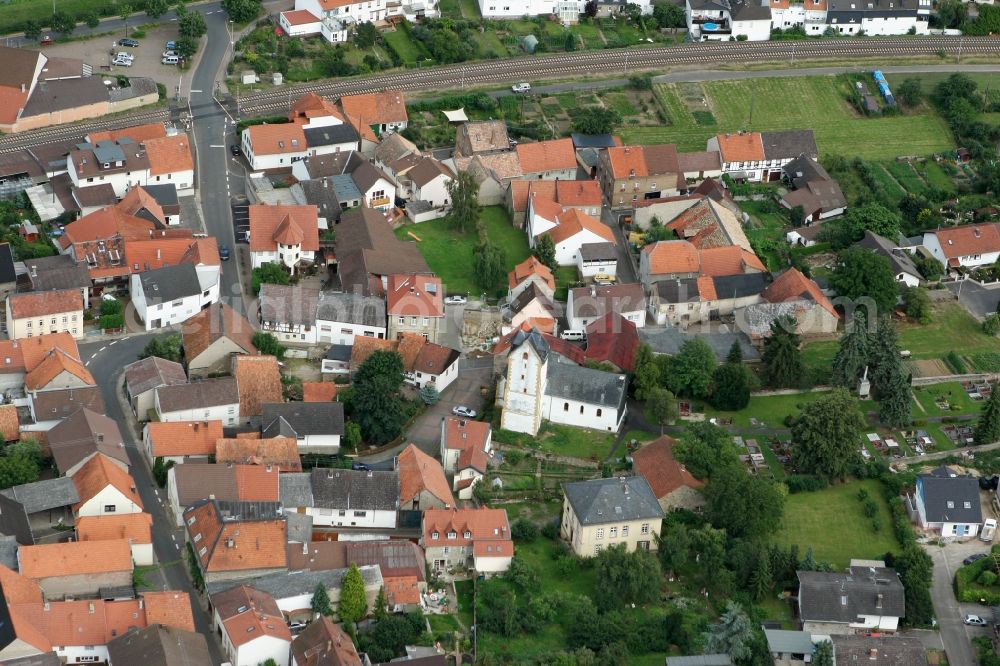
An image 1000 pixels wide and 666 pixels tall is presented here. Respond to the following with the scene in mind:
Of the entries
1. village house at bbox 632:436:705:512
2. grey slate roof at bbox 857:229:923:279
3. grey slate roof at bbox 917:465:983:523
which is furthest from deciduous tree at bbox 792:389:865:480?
grey slate roof at bbox 857:229:923:279

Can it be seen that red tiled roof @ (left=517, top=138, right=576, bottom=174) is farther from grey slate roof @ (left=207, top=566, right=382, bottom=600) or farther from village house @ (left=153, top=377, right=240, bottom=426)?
grey slate roof @ (left=207, top=566, right=382, bottom=600)

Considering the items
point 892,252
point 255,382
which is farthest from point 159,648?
point 892,252

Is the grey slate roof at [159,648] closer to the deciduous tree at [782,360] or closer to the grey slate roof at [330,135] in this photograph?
the deciduous tree at [782,360]

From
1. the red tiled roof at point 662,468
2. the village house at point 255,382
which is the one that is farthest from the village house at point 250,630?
the red tiled roof at point 662,468

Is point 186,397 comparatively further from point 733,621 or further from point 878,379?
point 878,379

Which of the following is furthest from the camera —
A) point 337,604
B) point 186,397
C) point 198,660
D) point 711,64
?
point 711,64

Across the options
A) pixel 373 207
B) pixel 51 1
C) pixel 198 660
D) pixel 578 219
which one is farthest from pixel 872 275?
pixel 51 1

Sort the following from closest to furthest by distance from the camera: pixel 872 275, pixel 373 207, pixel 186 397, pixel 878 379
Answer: pixel 186 397
pixel 878 379
pixel 872 275
pixel 373 207
